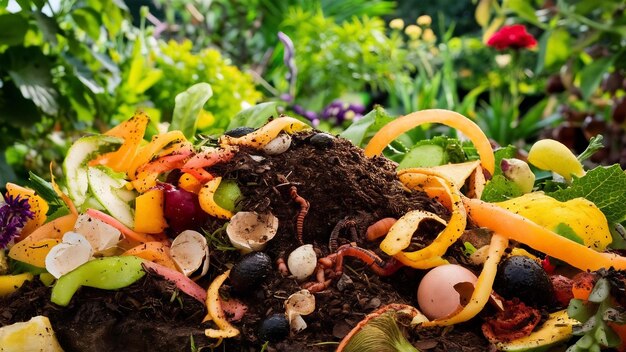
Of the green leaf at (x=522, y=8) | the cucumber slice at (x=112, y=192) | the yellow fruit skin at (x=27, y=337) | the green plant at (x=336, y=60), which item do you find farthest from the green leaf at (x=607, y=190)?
the green plant at (x=336, y=60)

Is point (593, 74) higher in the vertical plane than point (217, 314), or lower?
lower

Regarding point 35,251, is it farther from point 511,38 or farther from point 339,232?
point 511,38

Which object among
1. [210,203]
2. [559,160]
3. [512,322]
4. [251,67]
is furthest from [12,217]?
[251,67]

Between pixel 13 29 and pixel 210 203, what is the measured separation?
43.5 inches

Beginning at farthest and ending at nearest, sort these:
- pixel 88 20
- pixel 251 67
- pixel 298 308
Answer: pixel 251 67, pixel 88 20, pixel 298 308

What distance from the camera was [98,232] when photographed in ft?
3.06

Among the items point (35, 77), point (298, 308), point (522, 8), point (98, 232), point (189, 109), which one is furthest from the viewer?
point (522, 8)

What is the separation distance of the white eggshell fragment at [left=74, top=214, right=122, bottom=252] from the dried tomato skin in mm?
463

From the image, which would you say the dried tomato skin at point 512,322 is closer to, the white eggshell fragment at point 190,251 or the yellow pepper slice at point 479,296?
the yellow pepper slice at point 479,296

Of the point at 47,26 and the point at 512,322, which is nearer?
the point at 512,322

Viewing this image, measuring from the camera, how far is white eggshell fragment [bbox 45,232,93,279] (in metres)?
0.91

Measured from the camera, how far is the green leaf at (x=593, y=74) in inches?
105

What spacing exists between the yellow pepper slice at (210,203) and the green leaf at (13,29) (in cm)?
107

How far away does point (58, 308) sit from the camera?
886 mm
